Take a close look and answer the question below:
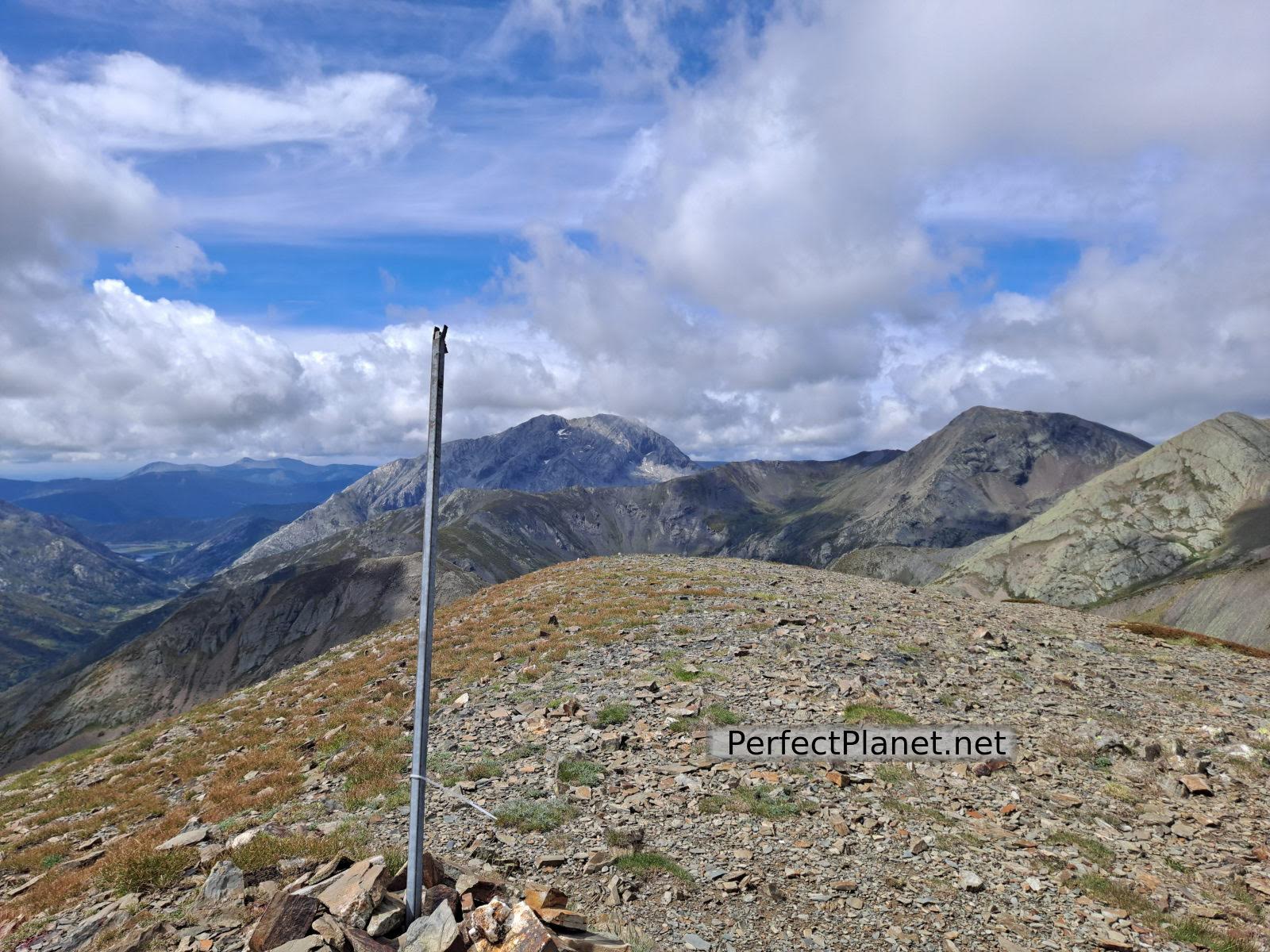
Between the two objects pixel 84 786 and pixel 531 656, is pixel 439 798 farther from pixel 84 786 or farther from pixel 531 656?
pixel 84 786

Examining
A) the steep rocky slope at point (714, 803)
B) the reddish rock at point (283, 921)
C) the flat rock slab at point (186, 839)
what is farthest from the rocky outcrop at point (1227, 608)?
the reddish rock at point (283, 921)

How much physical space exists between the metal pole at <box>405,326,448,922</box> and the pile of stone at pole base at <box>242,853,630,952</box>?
0.42 meters

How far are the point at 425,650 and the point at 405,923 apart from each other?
4.09 m

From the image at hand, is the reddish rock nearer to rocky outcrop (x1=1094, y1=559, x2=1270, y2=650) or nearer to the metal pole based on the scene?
the metal pole

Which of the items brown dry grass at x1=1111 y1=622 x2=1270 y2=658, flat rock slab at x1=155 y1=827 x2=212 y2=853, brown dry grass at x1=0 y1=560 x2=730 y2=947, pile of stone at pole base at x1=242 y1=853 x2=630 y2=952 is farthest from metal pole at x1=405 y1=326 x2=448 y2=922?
brown dry grass at x1=1111 y1=622 x2=1270 y2=658

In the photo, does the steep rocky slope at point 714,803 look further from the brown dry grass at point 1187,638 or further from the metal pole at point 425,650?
the brown dry grass at point 1187,638

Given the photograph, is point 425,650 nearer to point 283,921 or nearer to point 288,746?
point 283,921

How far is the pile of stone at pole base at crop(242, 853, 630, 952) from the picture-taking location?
28.8 ft

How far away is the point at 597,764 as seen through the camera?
52.9 feet

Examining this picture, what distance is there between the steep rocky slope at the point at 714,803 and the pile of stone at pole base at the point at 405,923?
224mm

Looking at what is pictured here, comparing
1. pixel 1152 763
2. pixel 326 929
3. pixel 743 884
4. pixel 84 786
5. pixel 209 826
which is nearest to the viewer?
pixel 326 929

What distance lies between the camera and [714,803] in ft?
47.3

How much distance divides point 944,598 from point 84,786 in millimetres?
45867

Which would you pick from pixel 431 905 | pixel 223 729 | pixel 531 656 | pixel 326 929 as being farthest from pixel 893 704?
pixel 223 729
